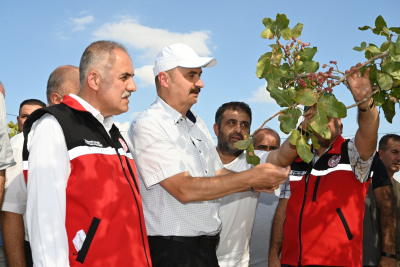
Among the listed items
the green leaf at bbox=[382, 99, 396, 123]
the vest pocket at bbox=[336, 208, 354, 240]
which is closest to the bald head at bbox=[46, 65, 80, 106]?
the green leaf at bbox=[382, 99, 396, 123]

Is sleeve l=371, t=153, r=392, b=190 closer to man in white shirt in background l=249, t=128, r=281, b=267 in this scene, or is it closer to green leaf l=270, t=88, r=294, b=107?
man in white shirt in background l=249, t=128, r=281, b=267

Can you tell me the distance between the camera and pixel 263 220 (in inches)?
213

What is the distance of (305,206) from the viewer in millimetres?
4086

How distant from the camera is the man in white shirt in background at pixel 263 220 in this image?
5.20m

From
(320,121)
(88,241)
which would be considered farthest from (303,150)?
(88,241)

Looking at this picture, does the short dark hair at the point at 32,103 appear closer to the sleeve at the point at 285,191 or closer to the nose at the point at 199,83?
the nose at the point at 199,83

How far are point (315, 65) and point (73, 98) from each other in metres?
1.64

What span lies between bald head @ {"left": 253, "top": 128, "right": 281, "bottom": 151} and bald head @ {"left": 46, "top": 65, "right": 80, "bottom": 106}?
116 inches

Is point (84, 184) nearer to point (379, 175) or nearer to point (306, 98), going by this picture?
point (306, 98)

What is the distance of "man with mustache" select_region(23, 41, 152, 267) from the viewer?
2.16 meters

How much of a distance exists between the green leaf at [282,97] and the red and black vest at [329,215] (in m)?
1.60

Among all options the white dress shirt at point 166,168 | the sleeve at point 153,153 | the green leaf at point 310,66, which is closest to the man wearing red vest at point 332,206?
the green leaf at point 310,66

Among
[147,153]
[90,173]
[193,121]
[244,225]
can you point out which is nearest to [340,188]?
[244,225]

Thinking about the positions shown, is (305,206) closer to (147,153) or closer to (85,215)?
(147,153)
